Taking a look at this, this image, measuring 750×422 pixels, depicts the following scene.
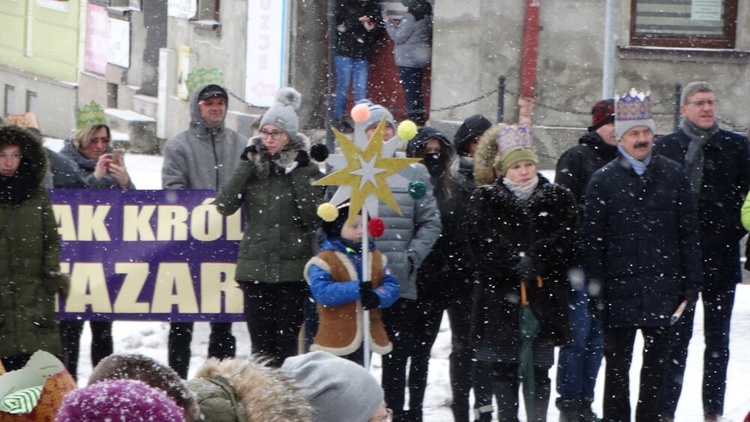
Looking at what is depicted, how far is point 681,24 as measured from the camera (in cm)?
1614

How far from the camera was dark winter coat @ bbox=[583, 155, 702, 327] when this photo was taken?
7.31 metres

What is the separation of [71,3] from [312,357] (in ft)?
71.7

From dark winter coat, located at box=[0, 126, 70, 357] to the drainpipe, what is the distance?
9.42 metres

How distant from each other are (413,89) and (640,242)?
9243 millimetres

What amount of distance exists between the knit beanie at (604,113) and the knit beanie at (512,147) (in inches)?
→ 28.0

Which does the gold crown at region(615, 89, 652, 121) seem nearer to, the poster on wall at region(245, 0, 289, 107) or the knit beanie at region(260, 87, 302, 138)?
the knit beanie at region(260, 87, 302, 138)

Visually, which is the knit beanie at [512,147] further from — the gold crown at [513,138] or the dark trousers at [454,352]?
the dark trousers at [454,352]

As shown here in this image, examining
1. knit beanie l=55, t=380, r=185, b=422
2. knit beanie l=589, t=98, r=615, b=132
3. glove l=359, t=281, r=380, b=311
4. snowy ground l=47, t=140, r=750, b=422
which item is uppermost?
knit beanie l=589, t=98, r=615, b=132

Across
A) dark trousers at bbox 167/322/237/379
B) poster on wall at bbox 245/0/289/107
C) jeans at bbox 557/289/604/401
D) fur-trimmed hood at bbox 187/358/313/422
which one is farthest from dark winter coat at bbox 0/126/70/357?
poster on wall at bbox 245/0/289/107

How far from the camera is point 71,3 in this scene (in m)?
24.9

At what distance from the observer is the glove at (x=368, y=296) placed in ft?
24.4

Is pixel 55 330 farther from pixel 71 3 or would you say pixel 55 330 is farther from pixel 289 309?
pixel 71 3

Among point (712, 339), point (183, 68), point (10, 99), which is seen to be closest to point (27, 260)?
point (712, 339)

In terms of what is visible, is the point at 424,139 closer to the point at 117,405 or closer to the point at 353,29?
the point at 117,405
